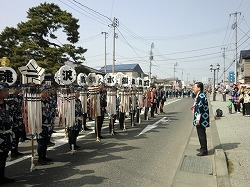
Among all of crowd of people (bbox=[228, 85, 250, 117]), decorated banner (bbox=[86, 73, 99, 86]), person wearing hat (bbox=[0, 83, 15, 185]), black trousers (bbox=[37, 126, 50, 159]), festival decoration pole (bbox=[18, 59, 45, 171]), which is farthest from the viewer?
crowd of people (bbox=[228, 85, 250, 117])

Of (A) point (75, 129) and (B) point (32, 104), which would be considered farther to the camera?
(A) point (75, 129)

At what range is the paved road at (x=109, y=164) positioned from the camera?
17.2 feet

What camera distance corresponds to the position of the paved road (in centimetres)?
525

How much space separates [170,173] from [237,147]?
318 centimetres

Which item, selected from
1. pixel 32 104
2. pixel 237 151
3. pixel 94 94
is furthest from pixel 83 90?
pixel 237 151

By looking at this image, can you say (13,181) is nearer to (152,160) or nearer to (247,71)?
(152,160)

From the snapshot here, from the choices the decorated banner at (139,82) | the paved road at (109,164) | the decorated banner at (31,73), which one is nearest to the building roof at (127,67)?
the decorated banner at (139,82)

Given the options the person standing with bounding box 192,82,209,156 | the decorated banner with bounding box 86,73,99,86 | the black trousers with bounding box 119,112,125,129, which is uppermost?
the decorated banner with bounding box 86,73,99,86

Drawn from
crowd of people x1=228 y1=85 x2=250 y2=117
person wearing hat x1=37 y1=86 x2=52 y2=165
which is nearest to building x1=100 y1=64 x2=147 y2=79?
crowd of people x1=228 y1=85 x2=250 y2=117

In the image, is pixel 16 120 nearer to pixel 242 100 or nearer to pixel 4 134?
pixel 4 134

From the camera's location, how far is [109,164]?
6.37 m

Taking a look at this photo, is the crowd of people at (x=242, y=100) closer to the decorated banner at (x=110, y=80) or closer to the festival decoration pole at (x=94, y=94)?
the decorated banner at (x=110, y=80)

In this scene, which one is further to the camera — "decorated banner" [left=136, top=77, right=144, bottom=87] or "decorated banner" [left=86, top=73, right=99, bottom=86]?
"decorated banner" [left=136, top=77, right=144, bottom=87]

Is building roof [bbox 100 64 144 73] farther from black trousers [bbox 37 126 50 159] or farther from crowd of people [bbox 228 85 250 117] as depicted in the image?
black trousers [bbox 37 126 50 159]
